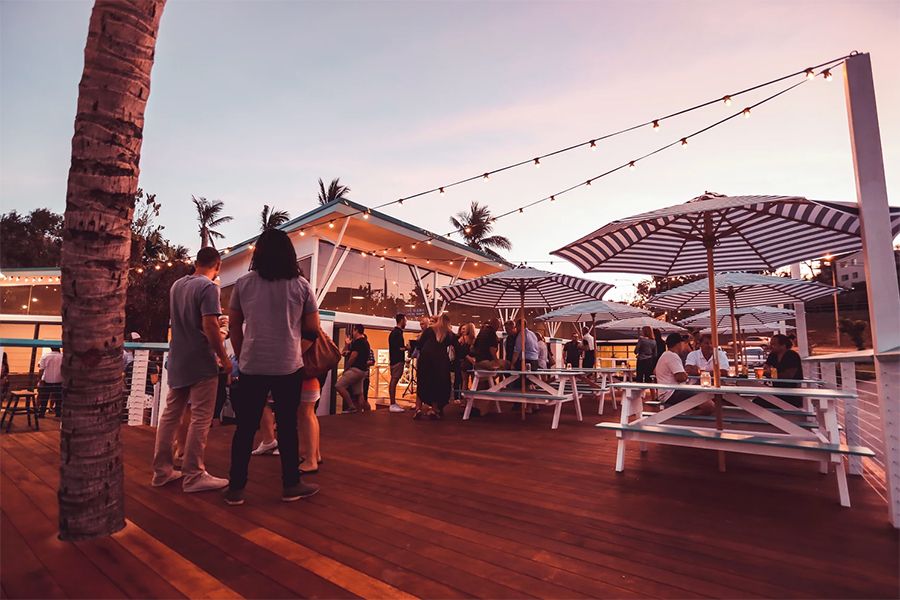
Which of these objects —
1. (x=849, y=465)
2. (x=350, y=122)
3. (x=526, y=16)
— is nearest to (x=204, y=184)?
(x=350, y=122)

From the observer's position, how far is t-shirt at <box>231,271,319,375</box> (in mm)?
2836

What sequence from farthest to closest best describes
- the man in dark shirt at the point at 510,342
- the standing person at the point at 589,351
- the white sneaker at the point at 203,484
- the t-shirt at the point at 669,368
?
the standing person at the point at 589,351
the man in dark shirt at the point at 510,342
the t-shirt at the point at 669,368
the white sneaker at the point at 203,484

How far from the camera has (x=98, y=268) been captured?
2.24 meters

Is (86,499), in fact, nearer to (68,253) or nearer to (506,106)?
(68,253)

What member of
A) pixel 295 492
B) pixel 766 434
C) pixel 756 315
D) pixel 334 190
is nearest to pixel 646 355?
pixel 756 315

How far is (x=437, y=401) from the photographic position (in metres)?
7.14

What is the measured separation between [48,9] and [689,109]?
692cm

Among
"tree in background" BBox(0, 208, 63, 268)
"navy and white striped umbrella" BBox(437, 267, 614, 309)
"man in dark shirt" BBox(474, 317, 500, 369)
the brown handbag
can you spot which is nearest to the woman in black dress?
"man in dark shirt" BBox(474, 317, 500, 369)

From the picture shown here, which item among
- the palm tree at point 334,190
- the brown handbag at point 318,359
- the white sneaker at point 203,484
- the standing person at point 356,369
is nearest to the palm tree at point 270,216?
the palm tree at point 334,190

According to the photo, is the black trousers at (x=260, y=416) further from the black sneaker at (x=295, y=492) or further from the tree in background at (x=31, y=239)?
the tree in background at (x=31, y=239)

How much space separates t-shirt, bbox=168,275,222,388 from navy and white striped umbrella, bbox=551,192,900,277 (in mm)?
3365

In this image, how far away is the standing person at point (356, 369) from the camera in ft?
25.6

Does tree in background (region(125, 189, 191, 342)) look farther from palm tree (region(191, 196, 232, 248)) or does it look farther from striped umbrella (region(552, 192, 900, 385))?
striped umbrella (region(552, 192, 900, 385))

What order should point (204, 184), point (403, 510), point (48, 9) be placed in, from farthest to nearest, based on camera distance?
1. point (204, 184)
2. point (48, 9)
3. point (403, 510)
